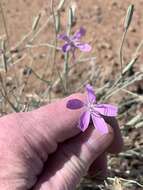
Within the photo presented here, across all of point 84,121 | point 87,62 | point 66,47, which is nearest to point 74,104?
point 84,121

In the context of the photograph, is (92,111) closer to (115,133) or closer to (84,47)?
(115,133)

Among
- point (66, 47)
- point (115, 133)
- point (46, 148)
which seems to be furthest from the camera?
point (66, 47)

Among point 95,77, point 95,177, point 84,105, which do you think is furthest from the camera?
point 95,77

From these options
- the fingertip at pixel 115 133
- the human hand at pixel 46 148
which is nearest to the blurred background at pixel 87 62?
the fingertip at pixel 115 133

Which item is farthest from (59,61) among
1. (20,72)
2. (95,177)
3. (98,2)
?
(95,177)

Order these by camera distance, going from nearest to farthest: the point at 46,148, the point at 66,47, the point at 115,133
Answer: the point at 46,148 → the point at 115,133 → the point at 66,47

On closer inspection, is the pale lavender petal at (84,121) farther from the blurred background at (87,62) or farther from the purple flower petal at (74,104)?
the blurred background at (87,62)

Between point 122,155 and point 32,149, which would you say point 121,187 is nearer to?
point 32,149
